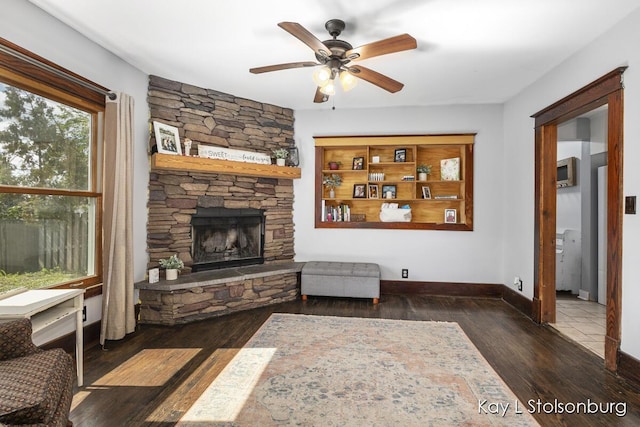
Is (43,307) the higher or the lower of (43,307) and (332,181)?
the lower

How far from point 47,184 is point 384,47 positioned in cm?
285

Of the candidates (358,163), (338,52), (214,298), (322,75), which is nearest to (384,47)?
(338,52)

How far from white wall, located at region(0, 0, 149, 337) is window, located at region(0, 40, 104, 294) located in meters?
0.24

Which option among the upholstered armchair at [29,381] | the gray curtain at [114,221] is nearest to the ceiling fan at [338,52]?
the gray curtain at [114,221]

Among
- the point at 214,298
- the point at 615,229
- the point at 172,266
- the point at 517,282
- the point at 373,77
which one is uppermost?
the point at 373,77

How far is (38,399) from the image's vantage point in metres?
1.32

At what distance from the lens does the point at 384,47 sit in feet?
7.60

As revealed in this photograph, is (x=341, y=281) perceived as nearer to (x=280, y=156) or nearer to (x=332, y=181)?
(x=332, y=181)

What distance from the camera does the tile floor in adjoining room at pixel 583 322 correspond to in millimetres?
3039

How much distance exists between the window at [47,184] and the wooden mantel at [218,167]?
2.03ft

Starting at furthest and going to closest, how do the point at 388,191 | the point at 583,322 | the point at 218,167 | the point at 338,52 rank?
the point at 388,191, the point at 218,167, the point at 583,322, the point at 338,52

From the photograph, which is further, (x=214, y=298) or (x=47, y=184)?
(x=214, y=298)

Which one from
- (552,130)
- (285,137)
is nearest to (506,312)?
(552,130)

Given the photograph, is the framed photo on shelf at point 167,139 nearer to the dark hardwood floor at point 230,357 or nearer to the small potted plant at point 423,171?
the dark hardwood floor at point 230,357
